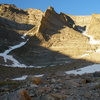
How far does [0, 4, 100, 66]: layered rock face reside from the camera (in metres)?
71.9

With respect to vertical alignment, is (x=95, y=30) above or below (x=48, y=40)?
above

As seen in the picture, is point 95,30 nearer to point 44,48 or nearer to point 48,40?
point 48,40

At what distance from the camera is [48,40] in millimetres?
82375

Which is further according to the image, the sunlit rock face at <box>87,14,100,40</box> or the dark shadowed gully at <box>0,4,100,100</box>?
the sunlit rock face at <box>87,14,100,40</box>

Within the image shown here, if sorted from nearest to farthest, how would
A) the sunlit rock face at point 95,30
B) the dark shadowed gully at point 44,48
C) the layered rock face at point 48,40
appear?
the dark shadowed gully at point 44,48
the layered rock face at point 48,40
the sunlit rock face at point 95,30

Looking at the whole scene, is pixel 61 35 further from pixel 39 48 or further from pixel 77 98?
pixel 77 98

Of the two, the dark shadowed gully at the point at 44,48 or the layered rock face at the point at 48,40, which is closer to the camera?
the dark shadowed gully at the point at 44,48

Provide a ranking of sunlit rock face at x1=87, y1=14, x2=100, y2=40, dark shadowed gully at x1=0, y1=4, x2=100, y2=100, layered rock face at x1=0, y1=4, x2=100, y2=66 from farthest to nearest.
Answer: sunlit rock face at x1=87, y1=14, x2=100, y2=40
layered rock face at x1=0, y1=4, x2=100, y2=66
dark shadowed gully at x1=0, y1=4, x2=100, y2=100

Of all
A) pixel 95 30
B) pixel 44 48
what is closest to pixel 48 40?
pixel 44 48

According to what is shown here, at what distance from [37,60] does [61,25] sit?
2713cm

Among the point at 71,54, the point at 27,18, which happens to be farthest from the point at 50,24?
the point at 27,18

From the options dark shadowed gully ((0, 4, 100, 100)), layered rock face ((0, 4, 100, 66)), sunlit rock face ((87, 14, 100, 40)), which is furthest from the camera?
sunlit rock face ((87, 14, 100, 40))

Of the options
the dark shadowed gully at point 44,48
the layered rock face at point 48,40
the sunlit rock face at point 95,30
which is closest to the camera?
the dark shadowed gully at point 44,48

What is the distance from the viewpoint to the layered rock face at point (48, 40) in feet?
236
